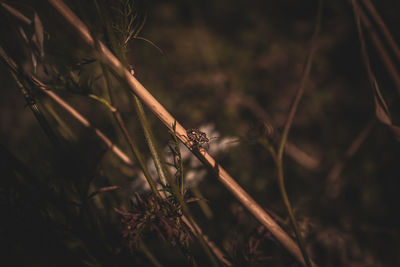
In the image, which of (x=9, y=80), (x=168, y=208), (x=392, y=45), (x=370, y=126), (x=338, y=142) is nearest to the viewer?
(x=168, y=208)

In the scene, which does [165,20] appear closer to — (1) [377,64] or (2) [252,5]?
(2) [252,5]

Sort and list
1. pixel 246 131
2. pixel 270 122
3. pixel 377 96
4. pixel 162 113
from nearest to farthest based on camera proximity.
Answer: pixel 162 113
pixel 377 96
pixel 246 131
pixel 270 122

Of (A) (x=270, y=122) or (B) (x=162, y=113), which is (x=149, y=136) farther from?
(A) (x=270, y=122)

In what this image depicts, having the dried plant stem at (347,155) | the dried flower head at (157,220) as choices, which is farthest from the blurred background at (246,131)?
the dried flower head at (157,220)

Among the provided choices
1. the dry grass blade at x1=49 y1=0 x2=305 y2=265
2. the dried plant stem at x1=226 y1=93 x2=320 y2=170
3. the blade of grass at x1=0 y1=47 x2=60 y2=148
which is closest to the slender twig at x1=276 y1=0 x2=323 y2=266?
the dry grass blade at x1=49 y1=0 x2=305 y2=265

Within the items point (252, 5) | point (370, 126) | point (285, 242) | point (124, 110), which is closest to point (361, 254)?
point (370, 126)

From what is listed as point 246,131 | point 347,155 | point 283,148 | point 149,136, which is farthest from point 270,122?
point 149,136
